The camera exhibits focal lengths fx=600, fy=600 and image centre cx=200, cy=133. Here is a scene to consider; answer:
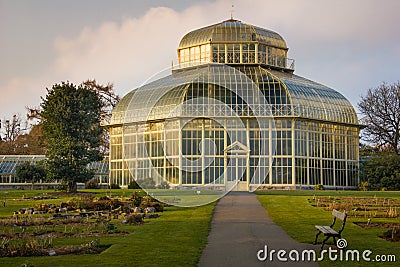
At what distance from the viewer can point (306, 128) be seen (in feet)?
211

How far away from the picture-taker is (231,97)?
63.0 metres

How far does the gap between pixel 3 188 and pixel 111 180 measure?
706 inches

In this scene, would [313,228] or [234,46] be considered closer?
[313,228]

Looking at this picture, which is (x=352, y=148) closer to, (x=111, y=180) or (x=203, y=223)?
(x=111, y=180)

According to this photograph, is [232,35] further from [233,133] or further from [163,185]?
[163,185]

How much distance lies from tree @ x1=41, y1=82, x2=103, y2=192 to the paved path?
27.3 m

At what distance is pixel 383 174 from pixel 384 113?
12520mm

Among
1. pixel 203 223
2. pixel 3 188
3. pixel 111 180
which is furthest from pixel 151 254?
pixel 3 188

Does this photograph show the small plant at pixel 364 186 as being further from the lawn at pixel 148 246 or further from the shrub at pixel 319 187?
the lawn at pixel 148 246

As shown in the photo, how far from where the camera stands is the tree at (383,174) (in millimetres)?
65812

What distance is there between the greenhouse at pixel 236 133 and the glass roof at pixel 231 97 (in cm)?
11

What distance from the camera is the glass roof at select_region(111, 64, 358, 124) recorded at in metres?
62.3

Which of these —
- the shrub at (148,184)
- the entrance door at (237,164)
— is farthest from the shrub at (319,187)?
the shrub at (148,184)

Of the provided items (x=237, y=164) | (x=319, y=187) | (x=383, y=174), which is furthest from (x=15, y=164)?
(x=383, y=174)
